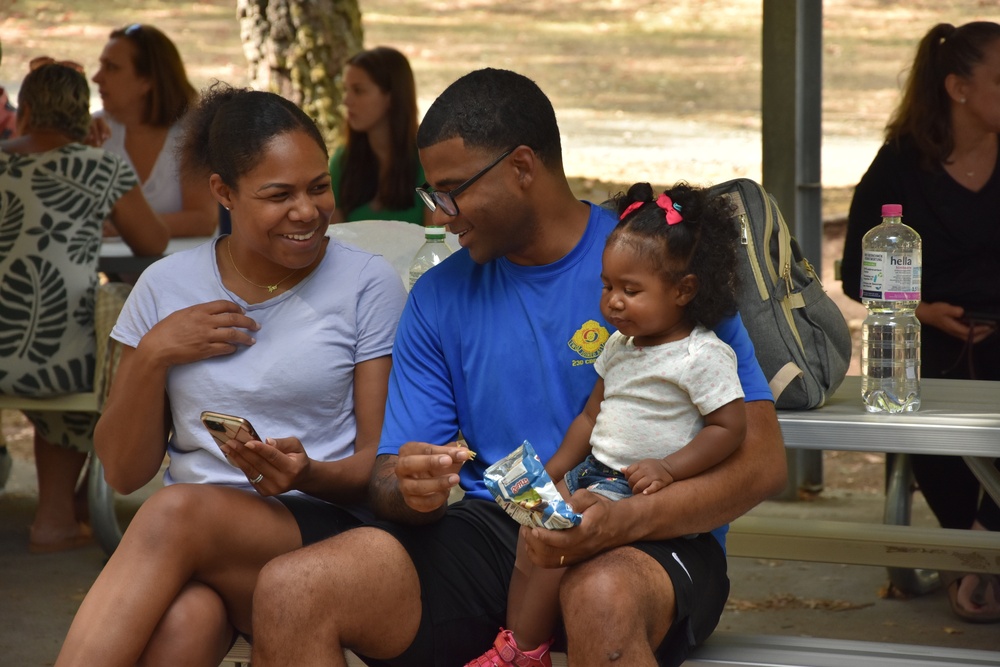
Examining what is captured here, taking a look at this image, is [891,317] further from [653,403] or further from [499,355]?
[499,355]

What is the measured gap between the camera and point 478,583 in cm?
266

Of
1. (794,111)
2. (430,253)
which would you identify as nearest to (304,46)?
(794,111)

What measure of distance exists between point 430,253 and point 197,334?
3.94ft

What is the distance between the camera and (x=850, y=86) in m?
15.6

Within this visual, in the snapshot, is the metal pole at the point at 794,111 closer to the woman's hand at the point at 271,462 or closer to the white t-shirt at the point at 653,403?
the white t-shirt at the point at 653,403

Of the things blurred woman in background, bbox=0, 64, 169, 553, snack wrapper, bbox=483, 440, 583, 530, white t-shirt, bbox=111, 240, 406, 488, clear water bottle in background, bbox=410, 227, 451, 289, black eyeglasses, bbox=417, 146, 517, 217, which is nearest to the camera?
snack wrapper, bbox=483, 440, 583, 530

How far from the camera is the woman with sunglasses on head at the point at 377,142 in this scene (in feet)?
18.4

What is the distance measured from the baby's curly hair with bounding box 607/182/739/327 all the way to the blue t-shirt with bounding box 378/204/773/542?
21cm

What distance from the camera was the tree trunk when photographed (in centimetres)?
809

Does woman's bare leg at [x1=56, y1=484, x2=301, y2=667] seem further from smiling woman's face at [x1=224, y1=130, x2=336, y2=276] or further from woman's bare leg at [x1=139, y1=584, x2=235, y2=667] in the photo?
smiling woman's face at [x1=224, y1=130, x2=336, y2=276]

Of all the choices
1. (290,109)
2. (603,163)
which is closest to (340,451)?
(290,109)

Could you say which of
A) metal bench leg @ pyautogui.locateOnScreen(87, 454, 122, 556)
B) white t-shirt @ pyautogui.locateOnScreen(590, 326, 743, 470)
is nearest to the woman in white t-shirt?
white t-shirt @ pyautogui.locateOnScreen(590, 326, 743, 470)

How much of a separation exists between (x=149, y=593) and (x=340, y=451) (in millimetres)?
549

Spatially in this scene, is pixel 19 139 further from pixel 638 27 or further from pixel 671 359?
pixel 638 27
